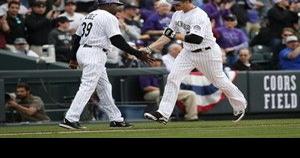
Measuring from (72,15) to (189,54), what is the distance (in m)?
6.26

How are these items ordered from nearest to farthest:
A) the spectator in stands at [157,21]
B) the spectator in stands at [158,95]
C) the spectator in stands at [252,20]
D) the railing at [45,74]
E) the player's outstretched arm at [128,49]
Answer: the player's outstretched arm at [128,49] → the railing at [45,74] → the spectator in stands at [158,95] → the spectator in stands at [157,21] → the spectator in stands at [252,20]

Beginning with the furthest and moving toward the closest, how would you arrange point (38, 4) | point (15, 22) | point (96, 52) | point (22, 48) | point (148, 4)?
point (148, 4), point (38, 4), point (22, 48), point (15, 22), point (96, 52)

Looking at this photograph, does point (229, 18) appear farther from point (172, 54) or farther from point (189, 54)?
point (189, 54)

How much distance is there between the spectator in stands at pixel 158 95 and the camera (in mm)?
18844

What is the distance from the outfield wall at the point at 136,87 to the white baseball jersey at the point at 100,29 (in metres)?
3.68

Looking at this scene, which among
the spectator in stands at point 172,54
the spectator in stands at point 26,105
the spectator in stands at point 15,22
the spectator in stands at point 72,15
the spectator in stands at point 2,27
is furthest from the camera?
the spectator in stands at point 72,15

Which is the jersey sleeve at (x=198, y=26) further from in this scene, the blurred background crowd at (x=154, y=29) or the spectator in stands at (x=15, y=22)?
the spectator in stands at (x=15, y=22)

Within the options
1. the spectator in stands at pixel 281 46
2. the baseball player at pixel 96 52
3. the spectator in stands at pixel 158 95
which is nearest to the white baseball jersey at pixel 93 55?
the baseball player at pixel 96 52

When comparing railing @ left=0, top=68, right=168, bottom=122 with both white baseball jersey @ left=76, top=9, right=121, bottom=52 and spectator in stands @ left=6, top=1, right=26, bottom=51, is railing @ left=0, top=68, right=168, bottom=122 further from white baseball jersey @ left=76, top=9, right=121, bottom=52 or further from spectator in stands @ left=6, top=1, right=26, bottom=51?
white baseball jersey @ left=76, top=9, right=121, bottom=52

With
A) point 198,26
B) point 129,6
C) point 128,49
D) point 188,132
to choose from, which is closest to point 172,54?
point 129,6

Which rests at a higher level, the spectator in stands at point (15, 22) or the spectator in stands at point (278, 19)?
the spectator in stands at point (15, 22)

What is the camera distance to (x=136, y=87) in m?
19.5

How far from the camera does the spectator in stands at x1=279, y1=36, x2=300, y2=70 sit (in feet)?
67.3

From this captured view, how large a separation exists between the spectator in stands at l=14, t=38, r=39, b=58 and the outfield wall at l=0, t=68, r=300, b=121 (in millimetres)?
1243
